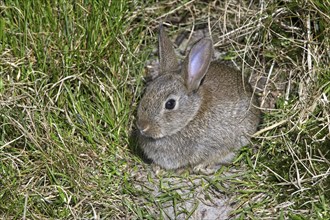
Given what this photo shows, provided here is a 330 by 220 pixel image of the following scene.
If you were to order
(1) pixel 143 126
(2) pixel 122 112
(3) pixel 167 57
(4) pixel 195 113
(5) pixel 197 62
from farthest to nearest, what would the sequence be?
(2) pixel 122 112 < (3) pixel 167 57 < (4) pixel 195 113 < (5) pixel 197 62 < (1) pixel 143 126

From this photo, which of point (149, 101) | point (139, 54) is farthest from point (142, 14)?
point (149, 101)

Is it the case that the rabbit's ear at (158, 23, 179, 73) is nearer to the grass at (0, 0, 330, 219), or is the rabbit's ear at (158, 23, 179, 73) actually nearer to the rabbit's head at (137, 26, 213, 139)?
the rabbit's head at (137, 26, 213, 139)

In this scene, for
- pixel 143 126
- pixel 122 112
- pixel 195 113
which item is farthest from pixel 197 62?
pixel 122 112

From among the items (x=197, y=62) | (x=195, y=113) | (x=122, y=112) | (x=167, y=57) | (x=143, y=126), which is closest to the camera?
(x=143, y=126)

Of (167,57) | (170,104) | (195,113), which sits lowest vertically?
(195,113)

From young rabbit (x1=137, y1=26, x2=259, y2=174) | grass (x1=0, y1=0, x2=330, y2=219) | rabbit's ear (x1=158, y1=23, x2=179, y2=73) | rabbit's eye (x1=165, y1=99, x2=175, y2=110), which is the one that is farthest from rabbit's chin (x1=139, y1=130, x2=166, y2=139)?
rabbit's ear (x1=158, y1=23, x2=179, y2=73)

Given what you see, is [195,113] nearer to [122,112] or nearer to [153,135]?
[153,135]

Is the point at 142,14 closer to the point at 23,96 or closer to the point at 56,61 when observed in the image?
the point at 56,61

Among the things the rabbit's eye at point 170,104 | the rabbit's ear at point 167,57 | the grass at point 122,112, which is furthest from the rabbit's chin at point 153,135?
the rabbit's ear at point 167,57
